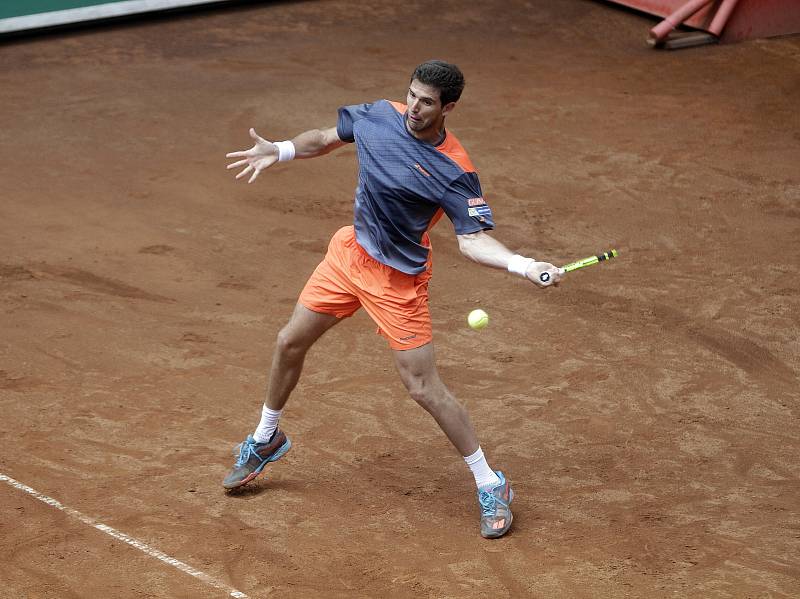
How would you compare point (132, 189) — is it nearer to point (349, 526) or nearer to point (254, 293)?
point (254, 293)

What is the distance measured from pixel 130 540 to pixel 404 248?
196cm

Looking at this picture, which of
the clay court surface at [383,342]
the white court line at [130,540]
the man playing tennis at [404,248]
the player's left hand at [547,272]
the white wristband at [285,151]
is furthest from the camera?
the white wristband at [285,151]

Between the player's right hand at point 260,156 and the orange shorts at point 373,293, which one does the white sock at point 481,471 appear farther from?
the player's right hand at point 260,156

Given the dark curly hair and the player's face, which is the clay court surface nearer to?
the player's face

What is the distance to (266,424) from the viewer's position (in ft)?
20.9

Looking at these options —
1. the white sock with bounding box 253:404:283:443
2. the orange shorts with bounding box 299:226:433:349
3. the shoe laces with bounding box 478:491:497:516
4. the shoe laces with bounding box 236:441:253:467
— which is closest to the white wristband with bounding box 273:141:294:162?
the orange shorts with bounding box 299:226:433:349

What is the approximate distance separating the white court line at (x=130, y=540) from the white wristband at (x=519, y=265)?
6.31 ft

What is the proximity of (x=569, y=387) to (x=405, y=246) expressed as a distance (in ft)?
7.24

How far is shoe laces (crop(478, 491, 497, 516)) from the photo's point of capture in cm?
605

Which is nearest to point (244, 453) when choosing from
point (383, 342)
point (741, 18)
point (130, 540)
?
point (130, 540)

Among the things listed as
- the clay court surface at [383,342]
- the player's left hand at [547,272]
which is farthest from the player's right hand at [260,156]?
the clay court surface at [383,342]

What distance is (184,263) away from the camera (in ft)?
30.5

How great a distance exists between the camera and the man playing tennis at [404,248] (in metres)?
5.63

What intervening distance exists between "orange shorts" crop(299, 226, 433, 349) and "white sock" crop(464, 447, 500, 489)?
2.16 feet
